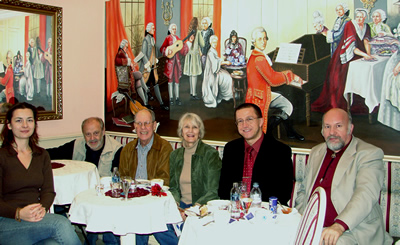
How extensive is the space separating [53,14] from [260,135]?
3.73 meters

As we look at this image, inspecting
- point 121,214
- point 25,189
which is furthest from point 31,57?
point 121,214

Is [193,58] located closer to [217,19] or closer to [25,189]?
[217,19]

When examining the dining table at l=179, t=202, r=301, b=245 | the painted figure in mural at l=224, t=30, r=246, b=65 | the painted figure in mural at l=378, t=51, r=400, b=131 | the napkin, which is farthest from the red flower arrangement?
the painted figure in mural at l=378, t=51, r=400, b=131

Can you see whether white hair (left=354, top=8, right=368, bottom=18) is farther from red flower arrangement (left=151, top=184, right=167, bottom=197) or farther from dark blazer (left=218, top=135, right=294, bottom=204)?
red flower arrangement (left=151, top=184, right=167, bottom=197)

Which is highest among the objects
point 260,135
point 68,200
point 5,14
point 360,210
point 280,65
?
point 5,14

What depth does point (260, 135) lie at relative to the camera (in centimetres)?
343

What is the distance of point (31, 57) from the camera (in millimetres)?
5195

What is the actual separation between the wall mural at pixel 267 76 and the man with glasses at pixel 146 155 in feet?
3.91

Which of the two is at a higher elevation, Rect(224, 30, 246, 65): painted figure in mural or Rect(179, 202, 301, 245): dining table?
Rect(224, 30, 246, 65): painted figure in mural

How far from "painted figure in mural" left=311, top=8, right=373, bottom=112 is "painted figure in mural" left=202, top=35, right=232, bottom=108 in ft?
3.79

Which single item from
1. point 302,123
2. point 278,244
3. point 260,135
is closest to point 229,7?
point 302,123

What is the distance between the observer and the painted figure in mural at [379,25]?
357 cm

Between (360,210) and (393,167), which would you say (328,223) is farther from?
(393,167)

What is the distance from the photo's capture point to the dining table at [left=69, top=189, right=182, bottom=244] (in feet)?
8.96
